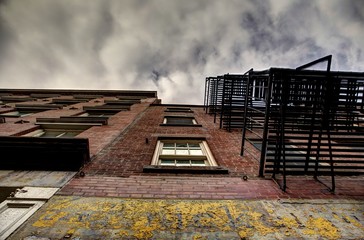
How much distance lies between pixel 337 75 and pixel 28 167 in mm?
7655

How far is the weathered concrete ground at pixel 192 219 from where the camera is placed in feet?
8.14

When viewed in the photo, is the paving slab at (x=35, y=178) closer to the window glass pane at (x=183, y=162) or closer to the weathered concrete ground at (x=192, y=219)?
the weathered concrete ground at (x=192, y=219)

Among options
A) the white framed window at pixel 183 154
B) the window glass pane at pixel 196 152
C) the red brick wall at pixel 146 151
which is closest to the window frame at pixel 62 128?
the red brick wall at pixel 146 151

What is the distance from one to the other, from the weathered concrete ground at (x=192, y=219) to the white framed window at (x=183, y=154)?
6.95ft

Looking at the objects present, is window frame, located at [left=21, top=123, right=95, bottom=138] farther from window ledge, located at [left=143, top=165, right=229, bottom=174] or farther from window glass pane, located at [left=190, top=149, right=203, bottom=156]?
window ledge, located at [left=143, top=165, right=229, bottom=174]

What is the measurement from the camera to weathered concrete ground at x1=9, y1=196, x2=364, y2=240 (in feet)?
8.14

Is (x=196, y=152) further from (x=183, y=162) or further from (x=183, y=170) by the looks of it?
(x=183, y=170)

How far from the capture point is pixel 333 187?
376cm

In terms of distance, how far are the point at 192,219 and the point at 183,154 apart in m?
3.14

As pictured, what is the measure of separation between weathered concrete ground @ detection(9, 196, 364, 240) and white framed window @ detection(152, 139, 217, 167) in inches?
83.4

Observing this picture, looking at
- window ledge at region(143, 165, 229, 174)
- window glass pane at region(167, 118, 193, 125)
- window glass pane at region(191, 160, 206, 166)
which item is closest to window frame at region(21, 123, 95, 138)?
window glass pane at region(167, 118, 193, 125)

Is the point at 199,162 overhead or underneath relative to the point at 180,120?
underneath

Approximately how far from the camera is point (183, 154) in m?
5.88

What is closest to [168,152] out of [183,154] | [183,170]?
[183,154]
